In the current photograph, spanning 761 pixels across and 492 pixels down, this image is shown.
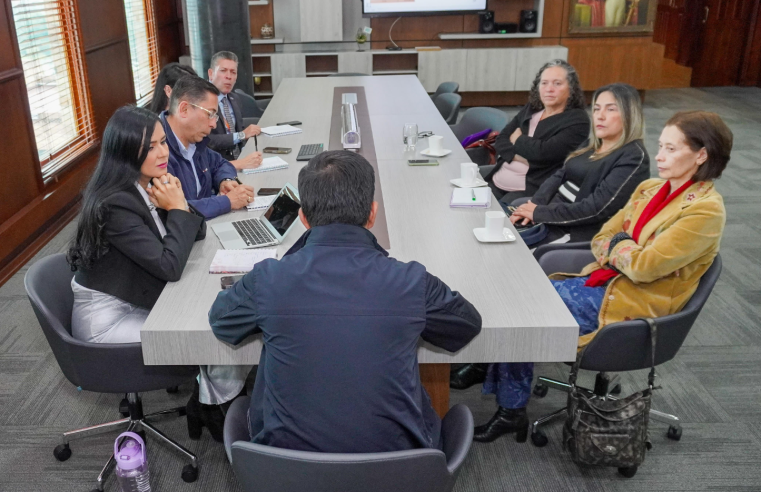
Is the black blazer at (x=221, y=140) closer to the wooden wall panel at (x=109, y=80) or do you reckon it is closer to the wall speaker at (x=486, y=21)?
the wooden wall panel at (x=109, y=80)

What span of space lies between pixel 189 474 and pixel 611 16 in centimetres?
783

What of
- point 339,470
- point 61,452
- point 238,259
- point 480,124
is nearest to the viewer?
point 339,470

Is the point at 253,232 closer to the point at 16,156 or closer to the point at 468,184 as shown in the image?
the point at 468,184

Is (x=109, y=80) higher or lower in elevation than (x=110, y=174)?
lower

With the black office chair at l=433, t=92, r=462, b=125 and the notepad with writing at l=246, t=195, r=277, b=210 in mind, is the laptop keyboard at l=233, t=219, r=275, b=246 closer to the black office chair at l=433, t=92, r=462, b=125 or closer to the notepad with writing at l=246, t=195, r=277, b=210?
the notepad with writing at l=246, t=195, r=277, b=210

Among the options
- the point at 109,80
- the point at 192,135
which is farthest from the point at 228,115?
the point at 109,80

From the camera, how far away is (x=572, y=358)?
2.07m

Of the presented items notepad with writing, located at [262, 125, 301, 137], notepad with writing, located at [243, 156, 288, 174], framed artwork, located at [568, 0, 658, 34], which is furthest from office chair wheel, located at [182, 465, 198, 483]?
framed artwork, located at [568, 0, 658, 34]

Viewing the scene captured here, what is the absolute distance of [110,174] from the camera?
7.54ft

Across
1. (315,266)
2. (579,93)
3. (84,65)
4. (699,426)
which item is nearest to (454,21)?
(84,65)

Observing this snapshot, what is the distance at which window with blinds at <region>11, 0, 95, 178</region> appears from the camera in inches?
187

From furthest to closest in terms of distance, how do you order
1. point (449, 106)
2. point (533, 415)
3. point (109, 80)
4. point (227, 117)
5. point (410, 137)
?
point (109, 80), point (449, 106), point (227, 117), point (410, 137), point (533, 415)

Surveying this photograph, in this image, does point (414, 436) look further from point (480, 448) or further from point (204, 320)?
point (480, 448)

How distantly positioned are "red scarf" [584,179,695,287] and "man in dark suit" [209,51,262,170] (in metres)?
2.27
